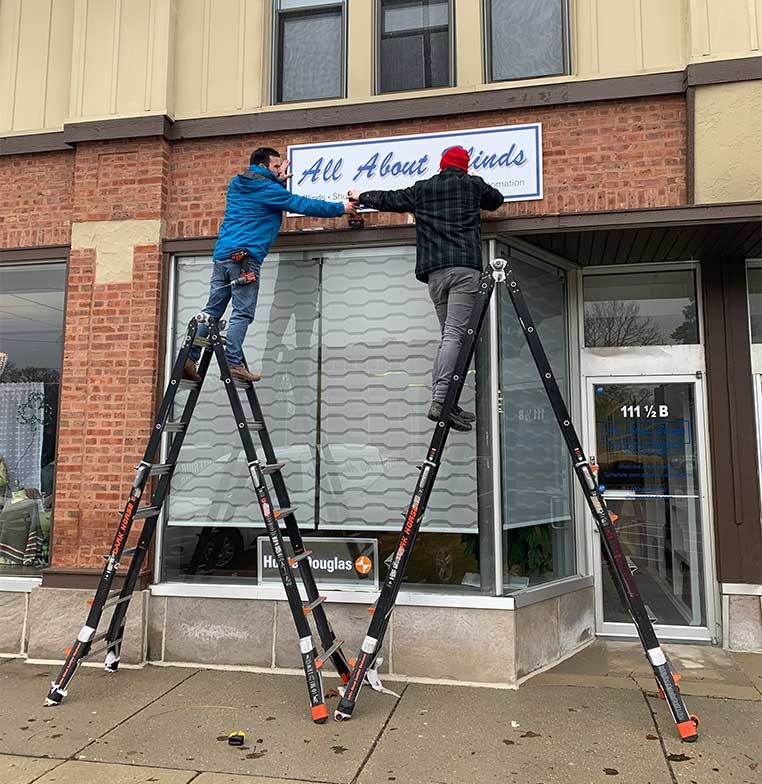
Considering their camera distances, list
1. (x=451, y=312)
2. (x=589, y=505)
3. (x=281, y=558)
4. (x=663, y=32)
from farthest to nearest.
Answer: (x=663, y=32) → (x=451, y=312) → (x=281, y=558) → (x=589, y=505)

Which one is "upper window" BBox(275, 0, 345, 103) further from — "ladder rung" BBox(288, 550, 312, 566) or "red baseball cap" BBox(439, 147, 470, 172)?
"ladder rung" BBox(288, 550, 312, 566)

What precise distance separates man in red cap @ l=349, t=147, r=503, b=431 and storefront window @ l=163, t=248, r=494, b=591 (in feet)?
2.08

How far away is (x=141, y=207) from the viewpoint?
6.12m

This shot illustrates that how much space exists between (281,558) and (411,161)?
333 centimetres

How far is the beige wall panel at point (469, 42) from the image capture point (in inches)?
230

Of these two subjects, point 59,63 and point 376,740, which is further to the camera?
point 59,63

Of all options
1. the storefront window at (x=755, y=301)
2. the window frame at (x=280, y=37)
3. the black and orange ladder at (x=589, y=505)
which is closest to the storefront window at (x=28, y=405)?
the window frame at (x=280, y=37)

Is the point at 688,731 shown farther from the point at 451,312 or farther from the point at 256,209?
the point at 256,209

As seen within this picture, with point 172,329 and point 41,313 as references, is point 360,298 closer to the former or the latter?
point 172,329

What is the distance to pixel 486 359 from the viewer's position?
561cm

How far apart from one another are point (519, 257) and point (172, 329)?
3.04 m

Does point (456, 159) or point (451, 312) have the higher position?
point (456, 159)

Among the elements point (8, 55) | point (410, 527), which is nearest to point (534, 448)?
point (410, 527)

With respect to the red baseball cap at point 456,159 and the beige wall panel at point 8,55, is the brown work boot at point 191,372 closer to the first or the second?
the red baseball cap at point 456,159
